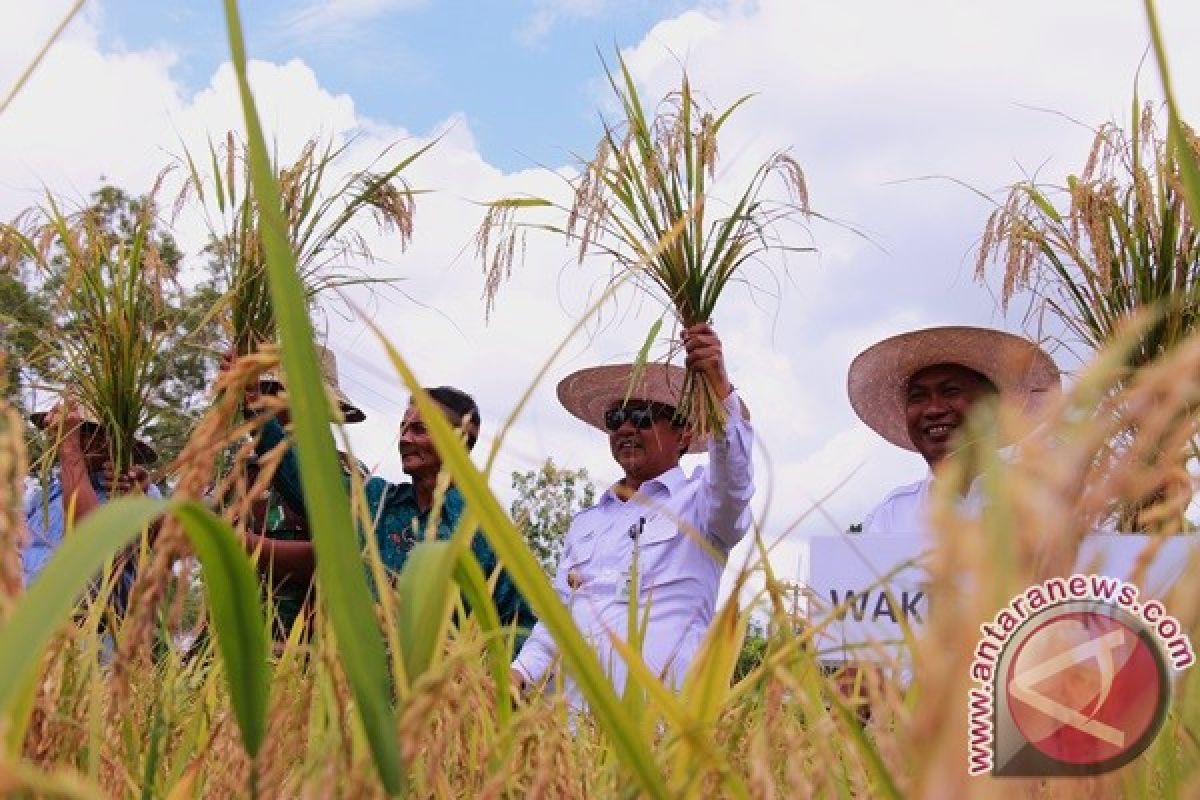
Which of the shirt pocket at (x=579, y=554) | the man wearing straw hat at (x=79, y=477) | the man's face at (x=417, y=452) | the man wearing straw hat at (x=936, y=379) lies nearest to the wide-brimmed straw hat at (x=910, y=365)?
the man wearing straw hat at (x=936, y=379)

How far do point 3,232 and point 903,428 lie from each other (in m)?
2.92

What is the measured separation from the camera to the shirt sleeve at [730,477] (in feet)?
9.83

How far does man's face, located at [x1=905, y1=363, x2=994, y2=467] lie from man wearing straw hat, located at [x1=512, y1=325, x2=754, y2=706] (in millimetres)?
467

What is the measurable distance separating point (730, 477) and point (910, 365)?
780 millimetres

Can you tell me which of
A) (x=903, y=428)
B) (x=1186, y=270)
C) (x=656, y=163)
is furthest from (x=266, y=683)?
(x=903, y=428)

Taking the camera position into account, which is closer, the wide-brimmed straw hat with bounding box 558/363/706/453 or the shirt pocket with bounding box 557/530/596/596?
the shirt pocket with bounding box 557/530/596/596

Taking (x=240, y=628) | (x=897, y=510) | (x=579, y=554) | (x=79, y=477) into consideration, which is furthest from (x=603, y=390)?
(x=240, y=628)

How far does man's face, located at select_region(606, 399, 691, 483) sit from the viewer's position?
12.1ft

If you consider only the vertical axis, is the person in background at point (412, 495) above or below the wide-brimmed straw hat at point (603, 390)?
below

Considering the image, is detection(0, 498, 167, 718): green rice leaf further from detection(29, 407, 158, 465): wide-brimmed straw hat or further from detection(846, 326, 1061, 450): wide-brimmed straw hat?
detection(846, 326, 1061, 450): wide-brimmed straw hat

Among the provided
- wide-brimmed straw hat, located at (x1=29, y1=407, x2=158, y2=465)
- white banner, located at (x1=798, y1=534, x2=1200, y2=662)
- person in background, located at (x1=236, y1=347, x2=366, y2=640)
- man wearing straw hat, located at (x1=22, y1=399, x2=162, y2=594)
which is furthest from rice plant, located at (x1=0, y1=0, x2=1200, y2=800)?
person in background, located at (x1=236, y1=347, x2=366, y2=640)

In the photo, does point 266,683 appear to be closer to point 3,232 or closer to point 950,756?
point 950,756

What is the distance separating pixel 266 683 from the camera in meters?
0.60

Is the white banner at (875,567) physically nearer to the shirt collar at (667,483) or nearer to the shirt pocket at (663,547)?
the shirt pocket at (663,547)
